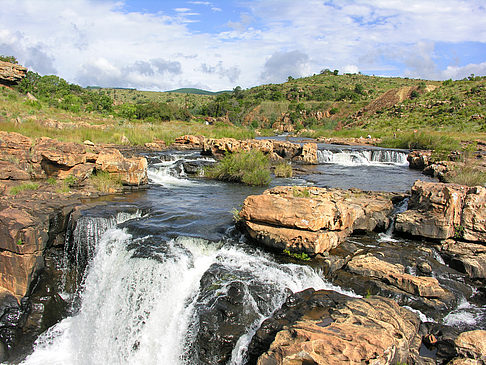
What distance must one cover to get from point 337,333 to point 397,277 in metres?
2.77

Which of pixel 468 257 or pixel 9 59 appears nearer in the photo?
pixel 468 257

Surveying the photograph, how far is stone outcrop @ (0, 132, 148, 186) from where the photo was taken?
1129 centimetres

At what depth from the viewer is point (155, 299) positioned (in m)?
5.90

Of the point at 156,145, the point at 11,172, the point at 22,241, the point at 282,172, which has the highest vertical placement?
the point at 156,145

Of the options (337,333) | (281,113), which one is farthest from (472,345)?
(281,113)

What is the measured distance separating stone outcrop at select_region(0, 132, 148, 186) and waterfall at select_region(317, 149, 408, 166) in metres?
14.2

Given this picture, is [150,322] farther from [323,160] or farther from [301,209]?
[323,160]

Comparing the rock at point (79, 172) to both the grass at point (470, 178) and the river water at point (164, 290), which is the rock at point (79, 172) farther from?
the grass at point (470, 178)

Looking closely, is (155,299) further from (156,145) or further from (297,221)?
(156,145)

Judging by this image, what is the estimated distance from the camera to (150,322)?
224 inches

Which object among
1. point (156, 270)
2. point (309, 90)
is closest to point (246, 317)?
point (156, 270)

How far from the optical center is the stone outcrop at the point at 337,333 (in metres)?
3.75

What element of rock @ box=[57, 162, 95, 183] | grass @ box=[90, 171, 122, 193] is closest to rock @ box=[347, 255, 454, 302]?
grass @ box=[90, 171, 122, 193]

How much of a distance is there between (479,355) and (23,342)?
7376 mm
